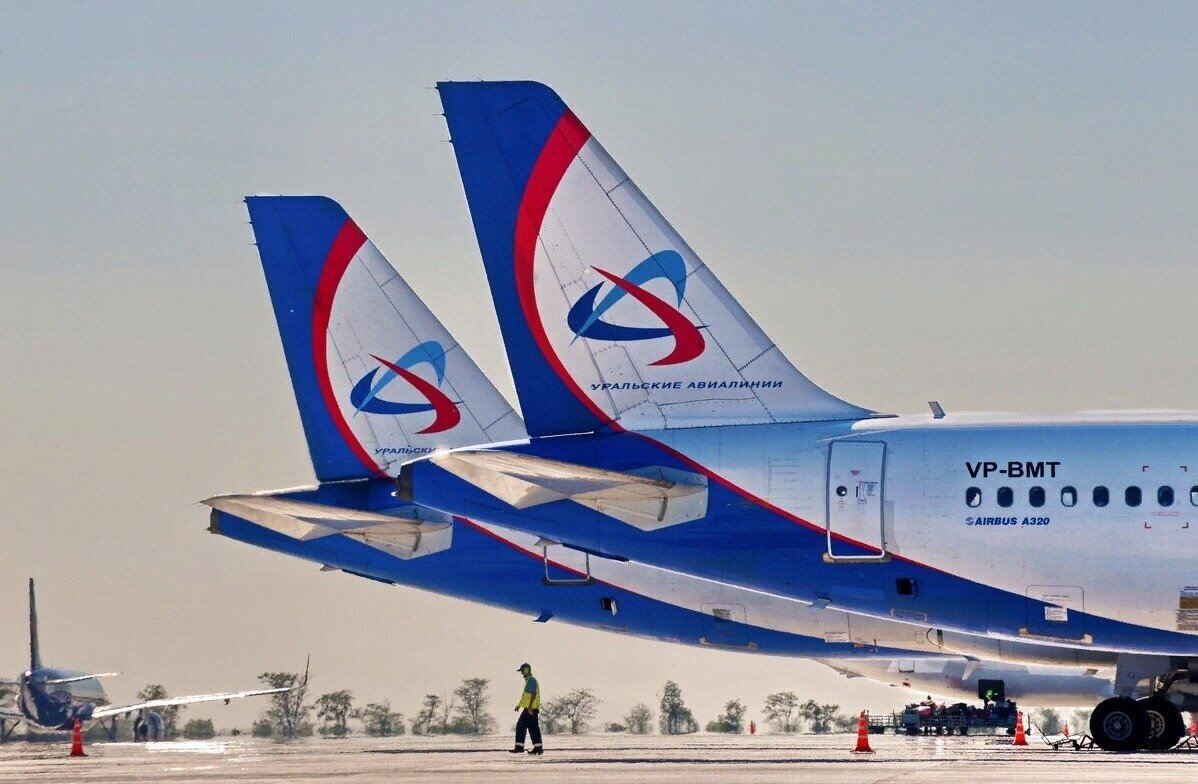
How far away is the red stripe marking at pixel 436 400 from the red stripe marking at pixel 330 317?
1.16m

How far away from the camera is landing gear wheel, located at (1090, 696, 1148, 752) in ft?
112

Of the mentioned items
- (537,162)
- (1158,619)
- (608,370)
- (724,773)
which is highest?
(537,162)

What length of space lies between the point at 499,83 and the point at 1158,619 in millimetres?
12255

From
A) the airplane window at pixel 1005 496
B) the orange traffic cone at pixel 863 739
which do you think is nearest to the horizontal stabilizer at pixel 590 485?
the airplane window at pixel 1005 496

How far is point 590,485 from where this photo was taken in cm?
3030

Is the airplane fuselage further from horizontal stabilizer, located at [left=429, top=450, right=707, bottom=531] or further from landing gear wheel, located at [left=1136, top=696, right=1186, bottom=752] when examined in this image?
landing gear wheel, located at [left=1136, top=696, right=1186, bottom=752]

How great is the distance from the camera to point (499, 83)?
3198 centimetres

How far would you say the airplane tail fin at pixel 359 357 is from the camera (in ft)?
148

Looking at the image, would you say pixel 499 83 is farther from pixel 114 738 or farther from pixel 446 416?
pixel 114 738

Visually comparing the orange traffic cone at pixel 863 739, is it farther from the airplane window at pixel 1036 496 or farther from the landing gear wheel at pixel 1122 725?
the airplane window at pixel 1036 496

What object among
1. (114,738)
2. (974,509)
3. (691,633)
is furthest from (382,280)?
(114,738)

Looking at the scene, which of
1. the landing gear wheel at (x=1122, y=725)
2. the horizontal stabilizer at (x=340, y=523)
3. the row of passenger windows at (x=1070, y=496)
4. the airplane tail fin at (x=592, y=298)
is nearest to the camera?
the row of passenger windows at (x=1070, y=496)

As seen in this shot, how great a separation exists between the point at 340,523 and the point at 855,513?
13171 millimetres

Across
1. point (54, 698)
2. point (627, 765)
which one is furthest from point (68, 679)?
point (627, 765)
